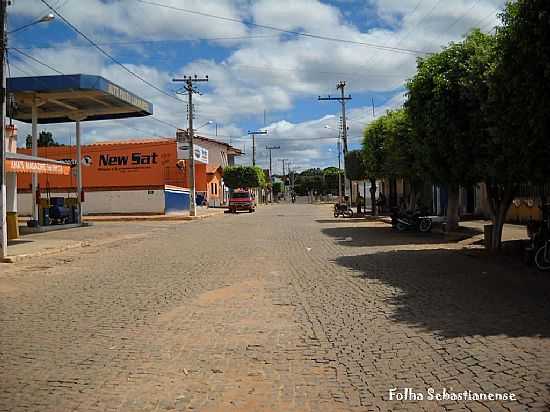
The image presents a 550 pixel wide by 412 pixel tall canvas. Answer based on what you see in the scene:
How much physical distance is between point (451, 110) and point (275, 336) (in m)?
10.3

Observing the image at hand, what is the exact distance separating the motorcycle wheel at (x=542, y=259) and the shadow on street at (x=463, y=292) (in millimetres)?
207

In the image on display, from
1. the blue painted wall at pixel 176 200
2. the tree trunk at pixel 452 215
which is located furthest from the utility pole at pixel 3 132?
the blue painted wall at pixel 176 200

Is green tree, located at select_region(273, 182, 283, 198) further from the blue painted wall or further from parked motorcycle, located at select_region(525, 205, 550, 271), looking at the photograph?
parked motorcycle, located at select_region(525, 205, 550, 271)

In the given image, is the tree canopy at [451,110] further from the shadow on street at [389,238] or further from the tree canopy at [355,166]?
the tree canopy at [355,166]

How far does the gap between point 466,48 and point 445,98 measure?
1.55 meters

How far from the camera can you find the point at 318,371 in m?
5.72

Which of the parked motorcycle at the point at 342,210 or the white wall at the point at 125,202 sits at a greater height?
the white wall at the point at 125,202

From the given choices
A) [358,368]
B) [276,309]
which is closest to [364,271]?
[276,309]

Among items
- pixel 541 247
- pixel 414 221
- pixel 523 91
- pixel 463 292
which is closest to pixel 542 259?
pixel 541 247

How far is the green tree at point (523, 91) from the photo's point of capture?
9562 mm

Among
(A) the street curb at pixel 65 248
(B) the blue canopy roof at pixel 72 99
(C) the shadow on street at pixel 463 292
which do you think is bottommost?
(A) the street curb at pixel 65 248

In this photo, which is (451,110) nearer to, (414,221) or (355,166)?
(414,221)

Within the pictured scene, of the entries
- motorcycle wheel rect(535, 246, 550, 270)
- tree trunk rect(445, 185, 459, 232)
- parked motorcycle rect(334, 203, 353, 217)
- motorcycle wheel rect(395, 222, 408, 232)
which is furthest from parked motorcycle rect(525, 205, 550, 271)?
parked motorcycle rect(334, 203, 353, 217)

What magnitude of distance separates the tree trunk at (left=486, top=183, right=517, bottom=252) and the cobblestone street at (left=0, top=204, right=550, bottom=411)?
67.6 inches
